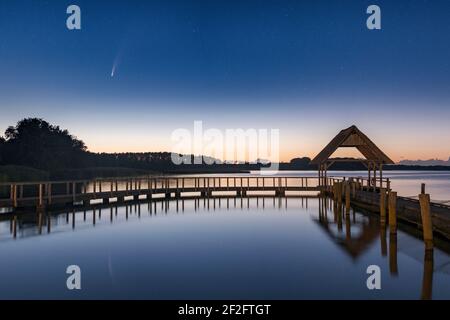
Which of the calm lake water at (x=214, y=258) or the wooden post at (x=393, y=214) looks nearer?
the calm lake water at (x=214, y=258)

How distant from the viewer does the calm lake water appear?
9.34 meters

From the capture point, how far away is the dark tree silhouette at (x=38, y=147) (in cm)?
5650

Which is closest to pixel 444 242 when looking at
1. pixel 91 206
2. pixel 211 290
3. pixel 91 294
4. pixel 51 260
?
pixel 211 290

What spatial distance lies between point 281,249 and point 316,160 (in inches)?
704

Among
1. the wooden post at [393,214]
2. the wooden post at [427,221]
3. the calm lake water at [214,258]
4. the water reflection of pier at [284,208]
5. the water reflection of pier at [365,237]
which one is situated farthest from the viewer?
the wooden post at [393,214]

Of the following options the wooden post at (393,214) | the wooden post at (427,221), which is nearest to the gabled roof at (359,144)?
the wooden post at (393,214)

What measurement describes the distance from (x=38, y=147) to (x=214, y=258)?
5312cm

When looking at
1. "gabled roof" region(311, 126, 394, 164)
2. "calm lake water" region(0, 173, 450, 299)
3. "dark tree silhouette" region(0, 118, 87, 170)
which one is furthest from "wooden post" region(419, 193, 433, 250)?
"dark tree silhouette" region(0, 118, 87, 170)

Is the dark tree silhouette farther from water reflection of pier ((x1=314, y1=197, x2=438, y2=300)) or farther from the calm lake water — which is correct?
water reflection of pier ((x1=314, y1=197, x2=438, y2=300))

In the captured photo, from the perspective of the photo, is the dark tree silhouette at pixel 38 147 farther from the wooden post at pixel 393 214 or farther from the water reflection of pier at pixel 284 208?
the wooden post at pixel 393 214

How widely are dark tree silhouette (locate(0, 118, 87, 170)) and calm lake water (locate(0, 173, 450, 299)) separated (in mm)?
39336

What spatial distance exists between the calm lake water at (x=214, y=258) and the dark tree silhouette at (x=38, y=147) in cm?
3934
